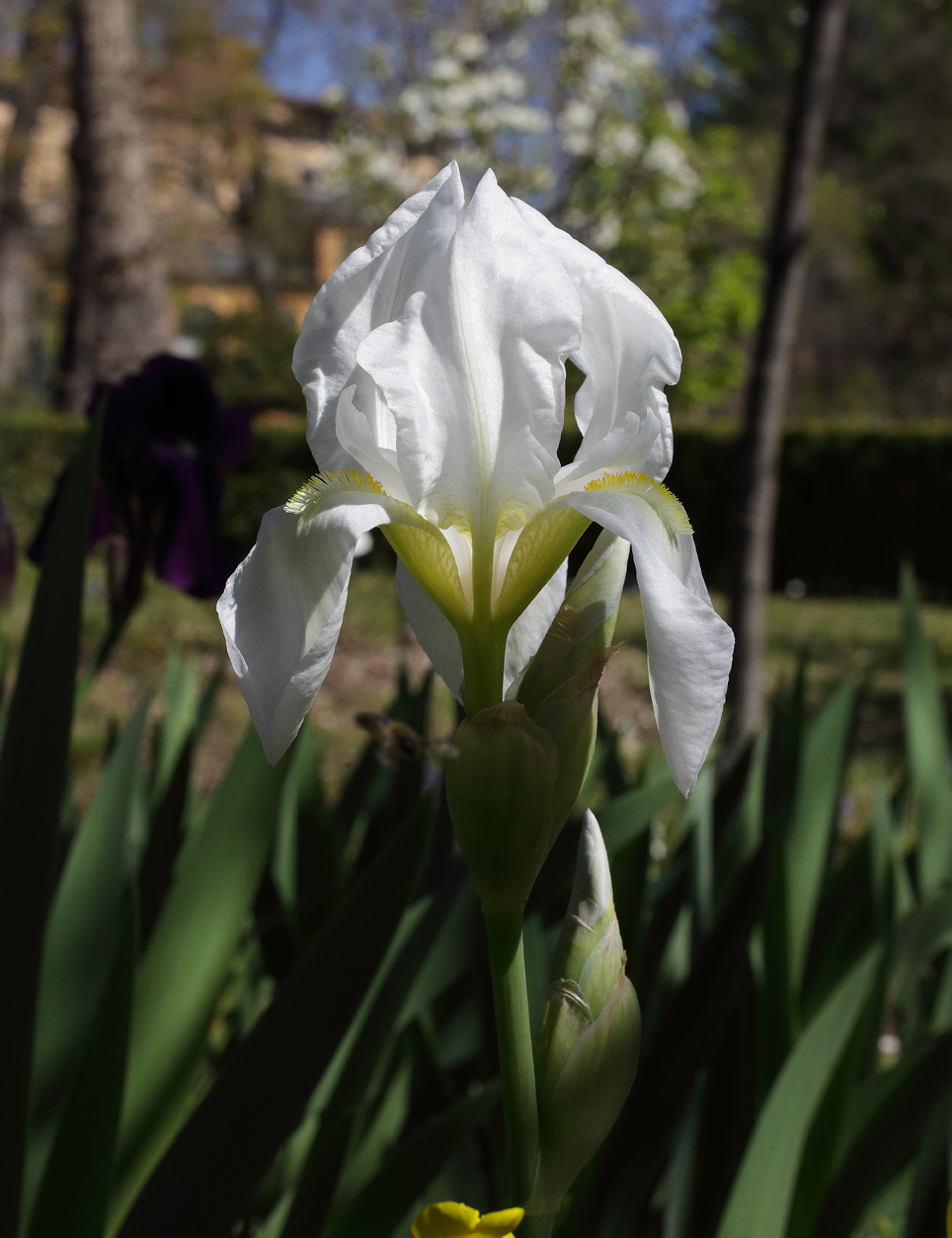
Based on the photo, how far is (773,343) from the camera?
265 centimetres

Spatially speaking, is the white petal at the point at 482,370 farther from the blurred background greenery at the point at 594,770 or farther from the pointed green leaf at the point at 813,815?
the pointed green leaf at the point at 813,815

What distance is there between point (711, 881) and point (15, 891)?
884 mm

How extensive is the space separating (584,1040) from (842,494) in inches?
373

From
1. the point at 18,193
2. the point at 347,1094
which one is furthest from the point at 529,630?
the point at 18,193

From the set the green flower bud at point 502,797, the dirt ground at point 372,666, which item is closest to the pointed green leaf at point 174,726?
the green flower bud at point 502,797

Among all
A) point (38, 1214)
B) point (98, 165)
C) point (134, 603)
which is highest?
point (98, 165)

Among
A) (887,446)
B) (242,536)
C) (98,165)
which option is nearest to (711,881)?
(98,165)

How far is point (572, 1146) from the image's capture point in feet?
1.67

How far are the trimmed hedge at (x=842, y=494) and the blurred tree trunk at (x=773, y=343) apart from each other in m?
6.36

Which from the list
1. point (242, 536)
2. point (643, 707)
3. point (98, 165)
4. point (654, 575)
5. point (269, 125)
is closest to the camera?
point (654, 575)

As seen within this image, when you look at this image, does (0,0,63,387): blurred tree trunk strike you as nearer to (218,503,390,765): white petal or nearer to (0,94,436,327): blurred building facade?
(0,94,436,327): blurred building facade

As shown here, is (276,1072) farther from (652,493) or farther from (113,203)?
(113,203)

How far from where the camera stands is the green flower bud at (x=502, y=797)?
19.2 inches

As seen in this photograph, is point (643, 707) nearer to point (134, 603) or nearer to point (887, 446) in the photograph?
point (134, 603)
